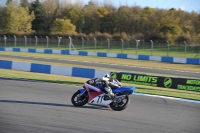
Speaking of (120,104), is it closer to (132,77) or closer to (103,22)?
(132,77)

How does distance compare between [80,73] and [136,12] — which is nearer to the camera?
[80,73]

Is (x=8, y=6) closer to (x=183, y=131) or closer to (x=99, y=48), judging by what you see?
(x=99, y=48)

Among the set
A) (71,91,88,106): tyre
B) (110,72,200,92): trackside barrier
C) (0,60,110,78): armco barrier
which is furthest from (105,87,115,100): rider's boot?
(0,60,110,78): armco barrier

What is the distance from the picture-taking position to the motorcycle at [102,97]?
9.23 meters

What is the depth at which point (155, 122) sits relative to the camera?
26.3 feet

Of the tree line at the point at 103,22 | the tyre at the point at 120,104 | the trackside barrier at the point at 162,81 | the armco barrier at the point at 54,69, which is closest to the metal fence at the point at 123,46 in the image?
the tree line at the point at 103,22

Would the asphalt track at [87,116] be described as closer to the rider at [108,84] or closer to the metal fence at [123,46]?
the rider at [108,84]

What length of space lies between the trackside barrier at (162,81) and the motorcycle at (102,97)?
18.8 feet

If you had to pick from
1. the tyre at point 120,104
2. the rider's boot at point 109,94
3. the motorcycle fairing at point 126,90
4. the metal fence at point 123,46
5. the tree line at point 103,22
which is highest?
the tree line at point 103,22

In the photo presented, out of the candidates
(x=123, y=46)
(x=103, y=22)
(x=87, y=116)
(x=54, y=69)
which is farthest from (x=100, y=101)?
(x=103, y=22)

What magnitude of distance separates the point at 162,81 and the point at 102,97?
20.4 feet

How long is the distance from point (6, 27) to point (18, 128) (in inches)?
2563

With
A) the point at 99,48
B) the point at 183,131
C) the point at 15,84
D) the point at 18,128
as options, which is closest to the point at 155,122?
the point at 183,131

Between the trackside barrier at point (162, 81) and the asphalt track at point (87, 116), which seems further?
the trackside barrier at point (162, 81)
